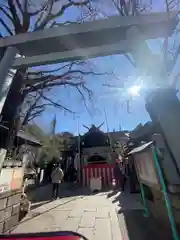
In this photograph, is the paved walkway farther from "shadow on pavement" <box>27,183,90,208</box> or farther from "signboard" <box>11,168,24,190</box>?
"shadow on pavement" <box>27,183,90,208</box>

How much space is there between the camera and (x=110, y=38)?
2.60m

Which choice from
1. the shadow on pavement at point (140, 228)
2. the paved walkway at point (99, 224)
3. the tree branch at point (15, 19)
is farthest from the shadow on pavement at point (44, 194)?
the tree branch at point (15, 19)

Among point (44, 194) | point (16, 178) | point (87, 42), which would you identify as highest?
point (87, 42)

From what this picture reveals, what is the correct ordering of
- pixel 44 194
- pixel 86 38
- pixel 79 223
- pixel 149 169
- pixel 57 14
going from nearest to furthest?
pixel 86 38
pixel 149 169
pixel 79 223
pixel 57 14
pixel 44 194

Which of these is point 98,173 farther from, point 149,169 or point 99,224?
point 149,169

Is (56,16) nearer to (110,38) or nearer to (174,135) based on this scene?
(110,38)

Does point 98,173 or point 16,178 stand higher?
point 98,173

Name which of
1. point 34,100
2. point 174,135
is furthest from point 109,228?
point 34,100

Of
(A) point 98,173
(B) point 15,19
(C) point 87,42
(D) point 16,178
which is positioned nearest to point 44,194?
(A) point 98,173

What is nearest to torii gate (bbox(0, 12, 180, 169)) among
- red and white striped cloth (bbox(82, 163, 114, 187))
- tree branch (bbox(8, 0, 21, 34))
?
tree branch (bbox(8, 0, 21, 34))

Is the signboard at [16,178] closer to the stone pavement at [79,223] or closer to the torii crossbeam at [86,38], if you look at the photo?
the stone pavement at [79,223]

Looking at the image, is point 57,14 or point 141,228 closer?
point 141,228

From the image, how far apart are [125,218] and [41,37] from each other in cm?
464

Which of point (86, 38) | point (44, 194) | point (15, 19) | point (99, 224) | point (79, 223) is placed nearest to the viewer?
point (86, 38)
